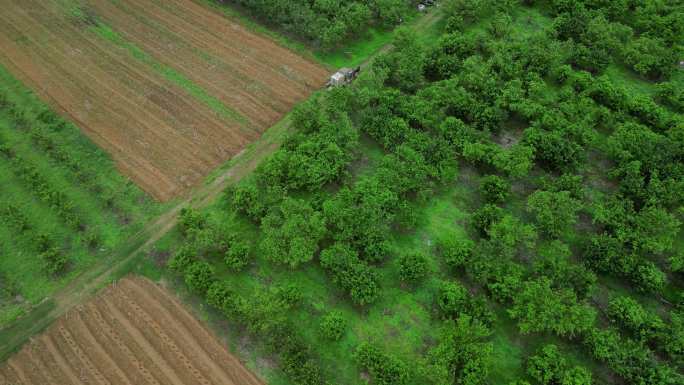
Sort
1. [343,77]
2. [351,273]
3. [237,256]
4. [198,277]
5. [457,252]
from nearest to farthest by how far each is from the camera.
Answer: [198,277] → [351,273] → [237,256] → [457,252] → [343,77]

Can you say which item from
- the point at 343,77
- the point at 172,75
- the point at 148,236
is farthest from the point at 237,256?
the point at 172,75

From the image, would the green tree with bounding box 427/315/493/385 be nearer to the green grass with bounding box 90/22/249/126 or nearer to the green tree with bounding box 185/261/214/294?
the green tree with bounding box 185/261/214/294

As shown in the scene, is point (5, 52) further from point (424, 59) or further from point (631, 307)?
point (631, 307)

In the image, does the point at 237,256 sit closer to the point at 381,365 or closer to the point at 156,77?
the point at 381,365

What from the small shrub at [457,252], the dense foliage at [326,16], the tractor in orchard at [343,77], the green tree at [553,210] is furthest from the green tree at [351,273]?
the dense foliage at [326,16]

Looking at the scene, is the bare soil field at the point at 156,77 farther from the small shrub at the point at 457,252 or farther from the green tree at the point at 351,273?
the small shrub at the point at 457,252

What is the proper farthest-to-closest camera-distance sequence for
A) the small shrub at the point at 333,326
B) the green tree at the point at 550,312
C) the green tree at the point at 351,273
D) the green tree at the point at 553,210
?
the green tree at the point at 553,210
the green tree at the point at 351,273
the small shrub at the point at 333,326
the green tree at the point at 550,312
